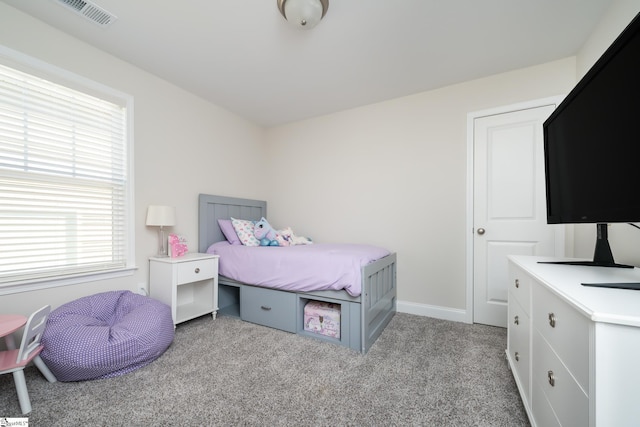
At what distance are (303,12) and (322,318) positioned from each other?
2214 mm

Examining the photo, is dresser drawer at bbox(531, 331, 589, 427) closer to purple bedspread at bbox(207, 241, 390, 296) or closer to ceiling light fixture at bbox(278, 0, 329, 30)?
purple bedspread at bbox(207, 241, 390, 296)

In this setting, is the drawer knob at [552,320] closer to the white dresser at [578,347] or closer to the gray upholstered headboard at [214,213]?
the white dresser at [578,347]

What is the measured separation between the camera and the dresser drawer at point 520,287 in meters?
1.29

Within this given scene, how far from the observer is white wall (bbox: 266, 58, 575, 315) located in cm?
255

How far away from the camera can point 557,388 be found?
0.90 metres

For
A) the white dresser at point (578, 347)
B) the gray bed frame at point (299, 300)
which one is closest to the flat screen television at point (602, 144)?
the white dresser at point (578, 347)

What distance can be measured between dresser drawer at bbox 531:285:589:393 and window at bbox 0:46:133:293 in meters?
2.90

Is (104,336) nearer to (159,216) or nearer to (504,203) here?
(159,216)

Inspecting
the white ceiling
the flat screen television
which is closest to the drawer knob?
the flat screen television

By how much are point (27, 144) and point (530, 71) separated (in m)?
4.06

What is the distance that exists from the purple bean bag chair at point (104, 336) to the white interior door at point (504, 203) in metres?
2.78

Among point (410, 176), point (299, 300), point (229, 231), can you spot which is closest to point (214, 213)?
point (229, 231)

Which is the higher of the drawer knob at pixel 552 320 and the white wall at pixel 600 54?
the white wall at pixel 600 54

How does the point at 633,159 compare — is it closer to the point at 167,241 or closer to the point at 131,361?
the point at 131,361
